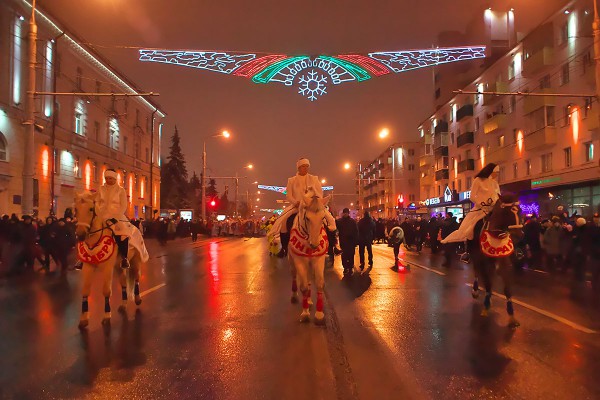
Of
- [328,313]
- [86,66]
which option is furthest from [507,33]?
[328,313]

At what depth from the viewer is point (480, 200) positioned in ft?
29.5

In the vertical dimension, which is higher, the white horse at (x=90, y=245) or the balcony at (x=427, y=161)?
the balcony at (x=427, y=161)

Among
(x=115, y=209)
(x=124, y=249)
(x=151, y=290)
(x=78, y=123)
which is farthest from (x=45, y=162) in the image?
(x=115, y=209)

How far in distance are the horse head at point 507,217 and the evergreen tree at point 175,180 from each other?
78525 mm

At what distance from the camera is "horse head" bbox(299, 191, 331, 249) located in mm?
7547

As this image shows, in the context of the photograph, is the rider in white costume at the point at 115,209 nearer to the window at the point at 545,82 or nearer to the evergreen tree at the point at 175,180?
the window at the point at 545,82

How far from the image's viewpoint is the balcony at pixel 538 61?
3178 centimetres

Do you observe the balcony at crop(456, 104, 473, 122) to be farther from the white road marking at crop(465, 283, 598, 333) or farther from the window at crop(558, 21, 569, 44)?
the white road marking at crop(465, 283, 598, 333)

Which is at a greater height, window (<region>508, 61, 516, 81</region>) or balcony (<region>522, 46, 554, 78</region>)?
window (<region>508, 61, 516, 81</region>)

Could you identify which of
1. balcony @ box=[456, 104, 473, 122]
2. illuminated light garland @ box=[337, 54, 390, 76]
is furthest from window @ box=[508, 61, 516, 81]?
illuminated light garland @ box=[337, 54, 390, 76]

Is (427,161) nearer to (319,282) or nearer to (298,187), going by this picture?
(298,187)

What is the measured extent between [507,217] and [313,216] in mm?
3158

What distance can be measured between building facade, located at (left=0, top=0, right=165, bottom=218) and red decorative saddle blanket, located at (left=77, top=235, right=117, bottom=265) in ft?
28.9

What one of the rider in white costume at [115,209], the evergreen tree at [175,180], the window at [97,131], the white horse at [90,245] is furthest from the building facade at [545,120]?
the evergreen tree at [175,180]
